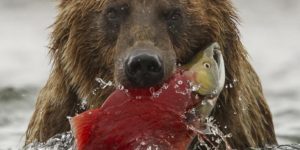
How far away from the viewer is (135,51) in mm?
6336

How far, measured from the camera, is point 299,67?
12.6 meters

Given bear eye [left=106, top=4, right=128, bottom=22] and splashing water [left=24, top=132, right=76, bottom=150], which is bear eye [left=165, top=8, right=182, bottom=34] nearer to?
bear eye [left=106, top=4, right=128, bottom=22]

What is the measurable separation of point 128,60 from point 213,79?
0.53 metres

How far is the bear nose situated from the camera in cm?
616

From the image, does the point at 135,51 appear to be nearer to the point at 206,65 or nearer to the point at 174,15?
the point at 206,65

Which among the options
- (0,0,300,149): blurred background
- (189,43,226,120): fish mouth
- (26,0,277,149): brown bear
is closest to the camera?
(189,43,226,120): fish mouth

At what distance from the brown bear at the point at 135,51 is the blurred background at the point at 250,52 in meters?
1.67

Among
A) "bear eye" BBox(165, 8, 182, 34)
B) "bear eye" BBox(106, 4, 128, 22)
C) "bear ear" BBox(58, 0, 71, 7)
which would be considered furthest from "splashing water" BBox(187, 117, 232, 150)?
"bear ear" BBox(58, 0, 71, 7)

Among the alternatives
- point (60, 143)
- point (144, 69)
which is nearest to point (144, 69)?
point (144, 69)

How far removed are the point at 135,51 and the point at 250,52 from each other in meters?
6.76

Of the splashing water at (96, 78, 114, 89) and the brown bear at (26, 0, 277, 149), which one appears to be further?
the splashing water at (96, 78, 114, 89)

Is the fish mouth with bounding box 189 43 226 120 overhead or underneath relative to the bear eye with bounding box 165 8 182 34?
underneath

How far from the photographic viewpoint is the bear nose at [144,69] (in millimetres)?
6164

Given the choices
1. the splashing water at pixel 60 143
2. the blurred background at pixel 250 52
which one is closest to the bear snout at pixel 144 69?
the splashing water at pixel 60 143
